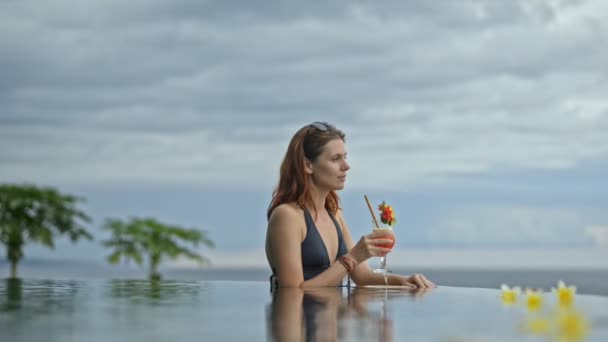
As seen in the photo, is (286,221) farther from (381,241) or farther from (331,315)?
(331,315)

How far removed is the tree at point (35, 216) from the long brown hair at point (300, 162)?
21320mm

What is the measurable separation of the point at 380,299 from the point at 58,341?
1769mm

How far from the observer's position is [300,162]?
16.8 ft

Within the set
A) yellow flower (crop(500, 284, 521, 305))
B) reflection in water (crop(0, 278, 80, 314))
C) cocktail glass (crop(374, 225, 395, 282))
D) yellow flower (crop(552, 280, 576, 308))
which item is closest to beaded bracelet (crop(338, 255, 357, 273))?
cocktail glass (crop(374, 225, 395, 282))

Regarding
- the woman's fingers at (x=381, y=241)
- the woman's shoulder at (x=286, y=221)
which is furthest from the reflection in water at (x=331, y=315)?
the woman's shoulder at (x=286, y=221)

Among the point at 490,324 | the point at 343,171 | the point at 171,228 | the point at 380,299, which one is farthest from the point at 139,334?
the point at 171,228

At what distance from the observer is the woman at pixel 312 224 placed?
4832 mm

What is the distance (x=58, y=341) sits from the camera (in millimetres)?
2328

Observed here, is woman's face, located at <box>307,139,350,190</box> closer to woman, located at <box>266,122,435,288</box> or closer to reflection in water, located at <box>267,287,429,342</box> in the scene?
woman, located at <box>266,122,435,288</box>

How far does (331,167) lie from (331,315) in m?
2.24

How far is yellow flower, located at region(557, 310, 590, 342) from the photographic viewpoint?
7.63 ft

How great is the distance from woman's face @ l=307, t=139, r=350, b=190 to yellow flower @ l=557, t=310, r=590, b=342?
8.37 feet

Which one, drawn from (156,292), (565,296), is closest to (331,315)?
(565,296)

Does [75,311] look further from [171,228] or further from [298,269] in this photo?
[171,228]
